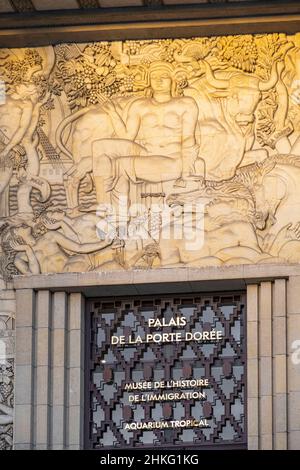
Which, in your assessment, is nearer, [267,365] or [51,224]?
[267,365]

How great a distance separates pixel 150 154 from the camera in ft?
76.0

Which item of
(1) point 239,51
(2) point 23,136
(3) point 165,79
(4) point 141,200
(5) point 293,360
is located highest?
(1) point 239,51

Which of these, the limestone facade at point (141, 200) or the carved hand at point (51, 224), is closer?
the limestone facade at point (141, 200)

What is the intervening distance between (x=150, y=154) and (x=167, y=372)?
84.8 inches

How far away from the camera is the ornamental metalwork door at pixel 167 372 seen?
22531mm

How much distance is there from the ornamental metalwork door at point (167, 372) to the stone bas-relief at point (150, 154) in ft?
1.57

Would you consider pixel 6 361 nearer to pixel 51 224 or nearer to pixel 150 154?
pixel 51 224

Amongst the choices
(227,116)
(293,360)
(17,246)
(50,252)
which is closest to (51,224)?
(50,252)

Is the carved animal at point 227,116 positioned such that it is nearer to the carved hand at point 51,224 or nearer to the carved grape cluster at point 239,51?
the carved grape cluster at point 239,51

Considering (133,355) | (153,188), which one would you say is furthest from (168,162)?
(133,355)

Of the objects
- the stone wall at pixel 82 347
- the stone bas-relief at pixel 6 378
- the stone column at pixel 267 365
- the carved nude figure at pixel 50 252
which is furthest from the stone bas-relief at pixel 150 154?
the stone bas-relief at pixel 6 378

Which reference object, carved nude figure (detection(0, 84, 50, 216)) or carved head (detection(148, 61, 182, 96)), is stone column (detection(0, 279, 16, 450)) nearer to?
carved nude figure (detection(0, 84, 50, 216))

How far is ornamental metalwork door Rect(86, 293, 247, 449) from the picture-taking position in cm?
2253

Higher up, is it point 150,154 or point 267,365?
point 150,154
